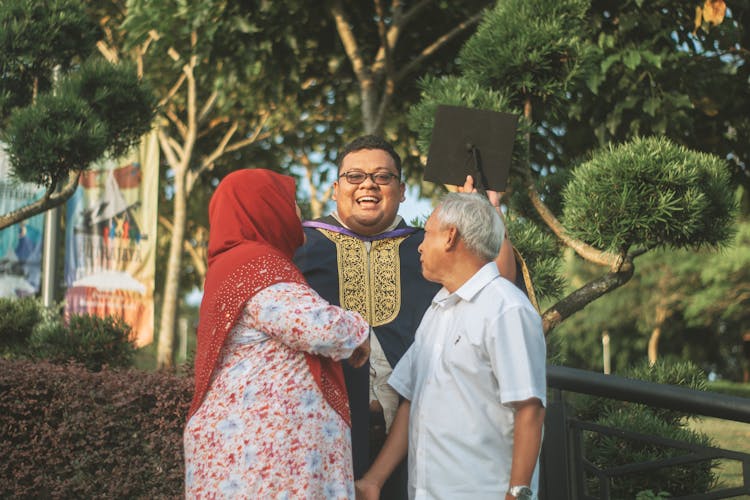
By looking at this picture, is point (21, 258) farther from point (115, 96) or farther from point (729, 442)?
point (729, 442)

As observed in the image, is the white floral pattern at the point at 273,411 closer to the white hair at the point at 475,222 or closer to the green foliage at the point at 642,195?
the white hair at the point at 475,222

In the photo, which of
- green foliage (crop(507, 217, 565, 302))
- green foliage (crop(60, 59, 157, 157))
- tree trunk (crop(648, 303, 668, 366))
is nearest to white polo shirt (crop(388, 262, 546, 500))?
green foliage (crop(507, 217, 565, 302))

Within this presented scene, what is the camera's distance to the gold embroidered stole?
13.5ft

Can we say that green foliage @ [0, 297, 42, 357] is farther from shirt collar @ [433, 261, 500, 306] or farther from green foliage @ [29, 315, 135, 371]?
shirt collar @ [433, 261, 500, 306]

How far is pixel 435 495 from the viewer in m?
2.84

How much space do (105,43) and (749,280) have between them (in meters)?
25.3

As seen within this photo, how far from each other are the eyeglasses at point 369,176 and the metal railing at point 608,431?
3.96 feet

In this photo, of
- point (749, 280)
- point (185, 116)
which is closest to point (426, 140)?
point (185, 116)

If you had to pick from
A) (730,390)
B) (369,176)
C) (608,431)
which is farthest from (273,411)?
(730,390)

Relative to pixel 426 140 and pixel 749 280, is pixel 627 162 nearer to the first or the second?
pixel 426 140

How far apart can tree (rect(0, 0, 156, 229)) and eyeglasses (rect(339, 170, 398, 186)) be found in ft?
10.1

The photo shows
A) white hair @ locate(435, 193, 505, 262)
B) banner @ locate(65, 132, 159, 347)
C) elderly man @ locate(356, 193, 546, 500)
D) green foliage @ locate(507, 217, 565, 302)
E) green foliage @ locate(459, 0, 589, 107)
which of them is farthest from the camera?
banner @ locate(65, 132, 159, 347)

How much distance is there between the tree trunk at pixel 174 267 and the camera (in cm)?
1474

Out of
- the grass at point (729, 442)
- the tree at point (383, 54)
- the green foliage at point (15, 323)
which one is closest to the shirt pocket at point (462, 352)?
the grass at point (729, 442)
